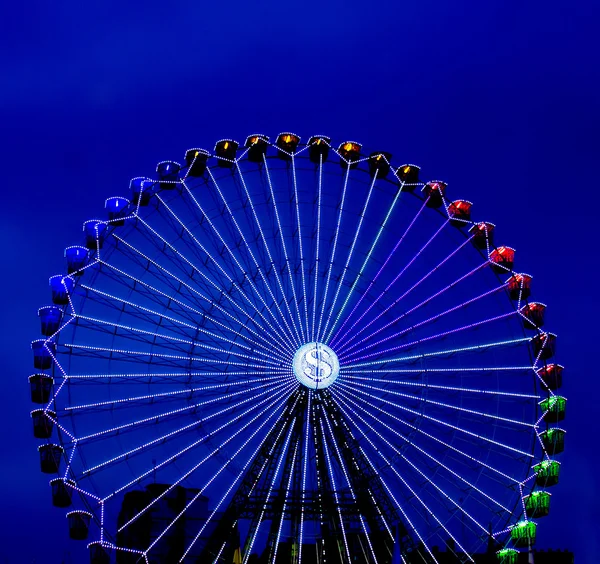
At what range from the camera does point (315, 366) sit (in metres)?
35.5

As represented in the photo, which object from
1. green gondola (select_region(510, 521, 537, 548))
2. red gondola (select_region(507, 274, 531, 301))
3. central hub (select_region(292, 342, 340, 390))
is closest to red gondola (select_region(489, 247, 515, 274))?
red gondola (select_region(507, 274, 531, 301))

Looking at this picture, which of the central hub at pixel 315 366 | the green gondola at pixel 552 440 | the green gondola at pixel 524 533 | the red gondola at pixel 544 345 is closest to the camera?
the central hub at pixel 315 366

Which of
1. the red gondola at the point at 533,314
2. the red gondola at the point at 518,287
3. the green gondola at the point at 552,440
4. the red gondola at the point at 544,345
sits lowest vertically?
the green gondola at the point at 552,440

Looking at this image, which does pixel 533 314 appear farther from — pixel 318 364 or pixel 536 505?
pixel 318 364

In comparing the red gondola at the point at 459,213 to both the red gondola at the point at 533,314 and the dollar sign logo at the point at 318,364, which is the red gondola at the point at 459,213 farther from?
the dollar sign logo at the point at 318,364

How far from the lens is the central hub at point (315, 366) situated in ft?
116

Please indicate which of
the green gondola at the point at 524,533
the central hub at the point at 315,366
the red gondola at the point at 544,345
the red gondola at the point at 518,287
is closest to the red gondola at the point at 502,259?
the red gondola at the point at 518,287

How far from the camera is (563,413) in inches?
1486

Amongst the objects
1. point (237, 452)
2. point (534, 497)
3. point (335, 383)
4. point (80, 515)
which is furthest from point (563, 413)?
point (80, 515)

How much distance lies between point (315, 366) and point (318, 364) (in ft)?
0.51

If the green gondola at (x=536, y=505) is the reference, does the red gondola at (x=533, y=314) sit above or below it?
above

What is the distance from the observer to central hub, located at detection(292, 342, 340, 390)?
3531 cm

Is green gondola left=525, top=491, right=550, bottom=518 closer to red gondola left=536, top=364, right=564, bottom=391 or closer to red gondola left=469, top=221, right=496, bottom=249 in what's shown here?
red gondola left=536, top=364, right=564, bottom=391

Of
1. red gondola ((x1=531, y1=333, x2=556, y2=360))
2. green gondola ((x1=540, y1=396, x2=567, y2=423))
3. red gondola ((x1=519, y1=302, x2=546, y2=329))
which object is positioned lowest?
green gondola ((x1=540, y1=396, x2=567, y2=423))
